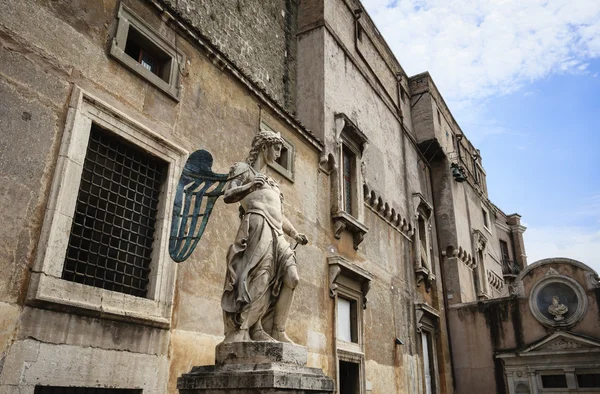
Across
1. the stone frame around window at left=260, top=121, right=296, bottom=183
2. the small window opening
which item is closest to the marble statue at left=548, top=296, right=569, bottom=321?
the stone frame around window at left=260, top=121, right=296, bottom=183

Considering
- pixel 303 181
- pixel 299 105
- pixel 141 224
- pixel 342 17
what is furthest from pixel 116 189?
pixel 342 17

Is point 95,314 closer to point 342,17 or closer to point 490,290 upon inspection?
point 342,17

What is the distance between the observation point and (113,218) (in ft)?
22.0

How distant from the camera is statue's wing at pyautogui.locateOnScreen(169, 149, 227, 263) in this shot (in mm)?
5297

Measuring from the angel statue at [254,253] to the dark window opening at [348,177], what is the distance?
7784 mm

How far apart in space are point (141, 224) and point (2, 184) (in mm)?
2051

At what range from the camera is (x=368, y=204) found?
14.2 metres

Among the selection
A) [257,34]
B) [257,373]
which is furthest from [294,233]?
[257,34]

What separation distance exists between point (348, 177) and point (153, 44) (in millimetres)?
7189

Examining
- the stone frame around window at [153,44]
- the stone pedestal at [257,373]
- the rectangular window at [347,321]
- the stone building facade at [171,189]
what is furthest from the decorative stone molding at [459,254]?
the stone pedestal at [257,373]

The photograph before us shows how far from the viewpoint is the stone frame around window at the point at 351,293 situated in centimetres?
1113

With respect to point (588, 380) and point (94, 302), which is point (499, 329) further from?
point (94, 302)

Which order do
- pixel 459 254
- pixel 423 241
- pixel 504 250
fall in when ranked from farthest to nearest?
pixel 504 250 → pixel 459 254 → pixel 423 241

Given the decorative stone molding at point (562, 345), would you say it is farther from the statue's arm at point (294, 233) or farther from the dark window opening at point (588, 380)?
the statue's arm at point (294, 233)
